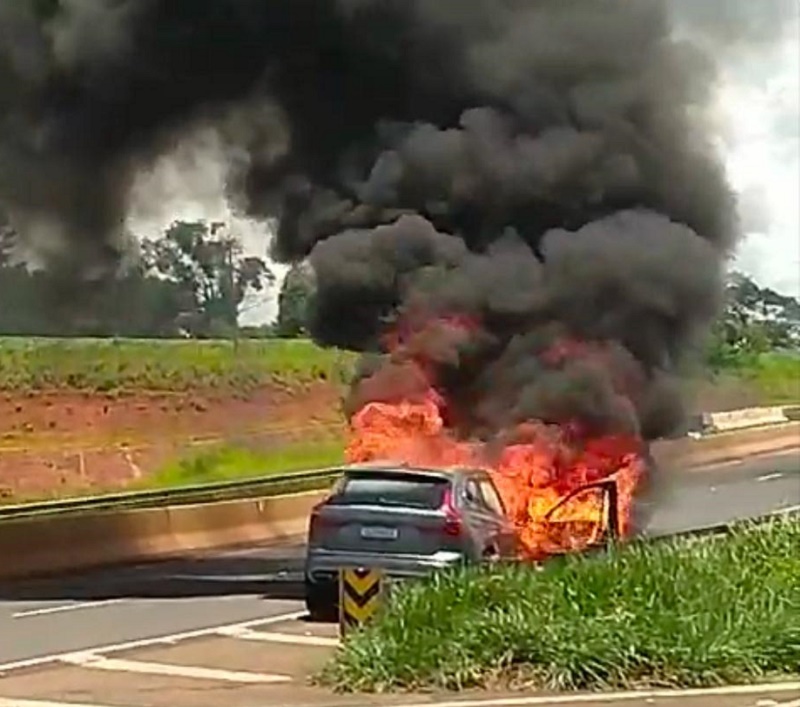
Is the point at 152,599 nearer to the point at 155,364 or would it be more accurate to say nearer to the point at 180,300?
the point at 155,364

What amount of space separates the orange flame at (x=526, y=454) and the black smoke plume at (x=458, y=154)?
21cm

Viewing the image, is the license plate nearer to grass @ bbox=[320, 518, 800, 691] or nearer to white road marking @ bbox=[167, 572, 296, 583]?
grass @ bbox=[320, 518, 800, 691]

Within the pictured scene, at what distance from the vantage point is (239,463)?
177ft

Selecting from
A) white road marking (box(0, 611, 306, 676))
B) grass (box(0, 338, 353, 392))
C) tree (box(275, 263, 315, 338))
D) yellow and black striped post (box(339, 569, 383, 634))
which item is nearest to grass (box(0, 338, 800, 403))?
grass (box(0, 338, 353, 392))

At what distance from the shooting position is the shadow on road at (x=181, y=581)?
75.2 feet

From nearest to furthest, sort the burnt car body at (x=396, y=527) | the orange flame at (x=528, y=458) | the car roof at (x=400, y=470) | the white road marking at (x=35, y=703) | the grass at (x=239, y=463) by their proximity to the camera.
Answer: the white road marking at (x=35, y=703), the burnt car body at (x=396, y=527), the car roof at (x=400, y=470), the orange flame at (x=528, y=458), the grass at (x=239, y=463)

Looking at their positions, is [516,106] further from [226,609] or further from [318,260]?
[226,609]

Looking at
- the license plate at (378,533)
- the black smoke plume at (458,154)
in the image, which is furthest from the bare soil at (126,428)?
the license plate at (378,533)

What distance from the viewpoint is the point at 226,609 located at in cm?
2062

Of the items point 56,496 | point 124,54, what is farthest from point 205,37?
point 56,496

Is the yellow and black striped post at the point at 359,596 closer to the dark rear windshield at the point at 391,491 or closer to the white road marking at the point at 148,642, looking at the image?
the white road marking at the point at 148,642

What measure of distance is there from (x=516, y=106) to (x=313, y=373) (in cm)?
4513

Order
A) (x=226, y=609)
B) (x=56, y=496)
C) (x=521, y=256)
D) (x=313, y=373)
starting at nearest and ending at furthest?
1. (x=226, y=609)
2. (x=521, y=256)
3. (x=56, y=496)
4. (x=313, y=373)

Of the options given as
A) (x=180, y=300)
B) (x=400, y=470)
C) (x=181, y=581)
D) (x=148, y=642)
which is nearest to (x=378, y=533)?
(x=400, y=470)
